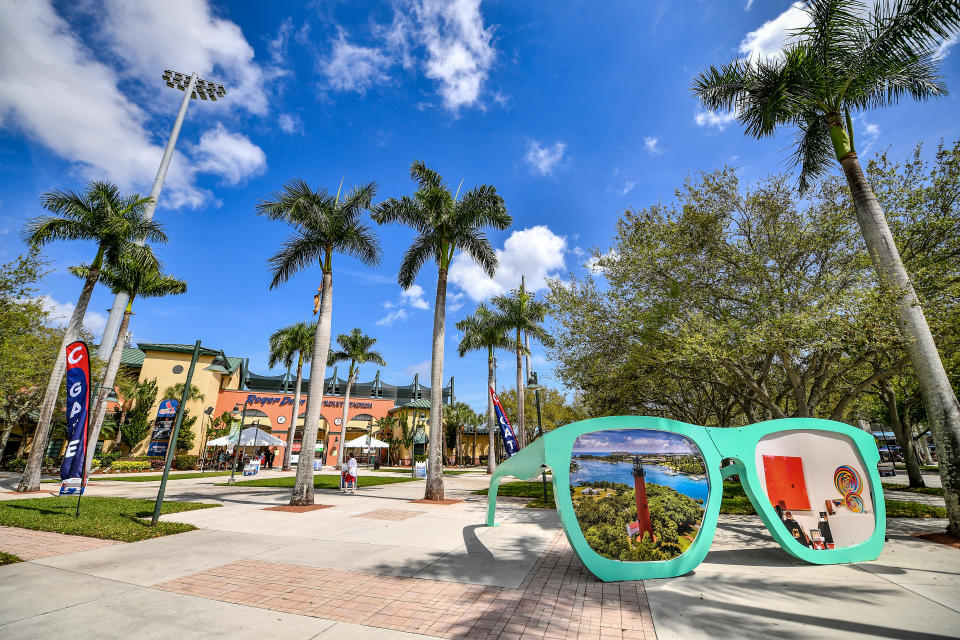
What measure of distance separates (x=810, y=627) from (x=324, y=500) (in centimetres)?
1388

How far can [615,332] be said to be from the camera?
13.1 metres

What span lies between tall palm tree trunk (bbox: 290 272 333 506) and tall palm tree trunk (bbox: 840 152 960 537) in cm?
1458

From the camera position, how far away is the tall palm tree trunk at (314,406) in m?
12.5

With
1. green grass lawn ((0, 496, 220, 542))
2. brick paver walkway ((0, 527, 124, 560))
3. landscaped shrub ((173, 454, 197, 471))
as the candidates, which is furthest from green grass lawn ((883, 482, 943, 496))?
landscaped shrub ((173, 454, 197, 471))

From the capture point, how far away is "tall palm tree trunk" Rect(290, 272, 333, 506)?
40.9 feet

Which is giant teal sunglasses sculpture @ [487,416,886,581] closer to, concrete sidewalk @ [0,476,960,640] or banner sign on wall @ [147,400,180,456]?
concrete sidewalk @ [0,476,960,640]

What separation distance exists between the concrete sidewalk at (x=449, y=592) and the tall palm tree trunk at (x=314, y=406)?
4.68 m

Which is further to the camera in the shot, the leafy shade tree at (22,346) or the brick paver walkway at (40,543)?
the leafy shade tree at (22,346)

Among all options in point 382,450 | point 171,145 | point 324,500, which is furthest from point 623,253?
point 382,450

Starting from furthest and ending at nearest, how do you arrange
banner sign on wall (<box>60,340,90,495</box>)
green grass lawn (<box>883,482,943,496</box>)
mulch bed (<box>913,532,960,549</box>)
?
1. green grass lawn (<box>883,482,943,496</box>)
2. banner sign on wall (<box>60,340,90,495</box>)
3. mulch bed (<box>913,532,960,549</box>)

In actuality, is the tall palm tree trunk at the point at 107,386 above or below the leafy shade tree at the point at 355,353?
below

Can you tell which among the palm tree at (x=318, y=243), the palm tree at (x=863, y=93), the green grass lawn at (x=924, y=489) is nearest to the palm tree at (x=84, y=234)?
the palm tree at (x=318, y=243)

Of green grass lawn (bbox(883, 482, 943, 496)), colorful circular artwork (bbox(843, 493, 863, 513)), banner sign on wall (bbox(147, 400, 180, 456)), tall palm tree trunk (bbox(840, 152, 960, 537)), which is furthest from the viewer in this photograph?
banner sign on wall (bbox(147, 400, 180, 456))

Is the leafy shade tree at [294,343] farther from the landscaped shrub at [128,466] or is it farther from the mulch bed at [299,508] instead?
the mulch bed at [299,508]
